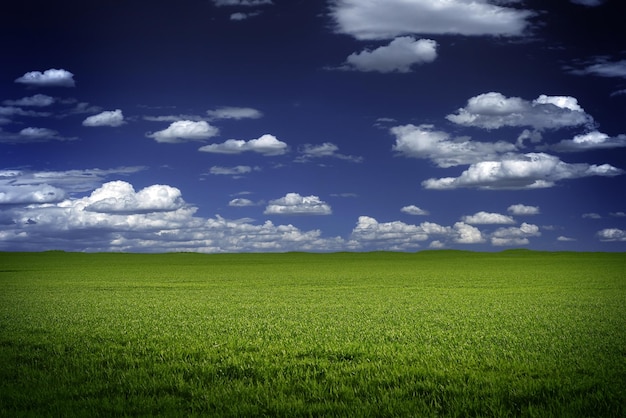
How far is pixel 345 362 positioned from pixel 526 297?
25.6 metres

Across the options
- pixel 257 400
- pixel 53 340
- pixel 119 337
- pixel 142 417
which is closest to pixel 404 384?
pixel 257 400

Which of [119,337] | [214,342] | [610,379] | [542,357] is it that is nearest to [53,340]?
[119,337]

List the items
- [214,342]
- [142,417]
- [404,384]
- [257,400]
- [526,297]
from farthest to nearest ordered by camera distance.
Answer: [526,297] < [214,342] < [404,384] < [257,400] < [142,417]

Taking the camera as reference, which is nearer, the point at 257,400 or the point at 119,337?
the point at 257,400

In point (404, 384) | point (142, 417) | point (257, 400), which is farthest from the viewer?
point (404, 384)

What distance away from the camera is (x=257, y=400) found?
10.6m

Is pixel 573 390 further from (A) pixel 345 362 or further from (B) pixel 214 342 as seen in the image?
(B) pixel 214 342

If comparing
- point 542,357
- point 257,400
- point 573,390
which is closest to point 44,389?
point 257,400

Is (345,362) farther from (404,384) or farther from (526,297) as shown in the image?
(526,297)

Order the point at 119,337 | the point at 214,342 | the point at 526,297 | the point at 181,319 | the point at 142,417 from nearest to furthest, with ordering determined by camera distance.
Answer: the point at 142,417 < the point at 214,342 < the point at 119,337 < the point at 181,319 < the point at 526,297

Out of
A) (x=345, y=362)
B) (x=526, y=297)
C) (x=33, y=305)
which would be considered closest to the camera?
(x=345, y=362)

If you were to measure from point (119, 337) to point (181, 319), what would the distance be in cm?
533

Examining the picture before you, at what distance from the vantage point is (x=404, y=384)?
37.7 ft

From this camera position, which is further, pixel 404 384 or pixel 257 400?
pixel 404 384
